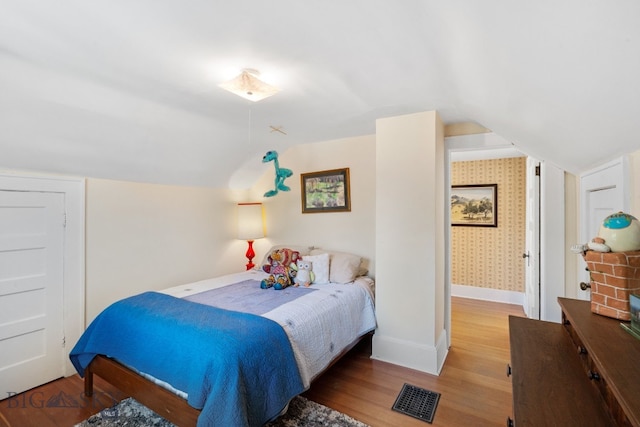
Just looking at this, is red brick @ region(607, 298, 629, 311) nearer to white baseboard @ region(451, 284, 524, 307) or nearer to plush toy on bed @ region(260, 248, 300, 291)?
plush toy on bed @ region(260, 248, 300, 291)

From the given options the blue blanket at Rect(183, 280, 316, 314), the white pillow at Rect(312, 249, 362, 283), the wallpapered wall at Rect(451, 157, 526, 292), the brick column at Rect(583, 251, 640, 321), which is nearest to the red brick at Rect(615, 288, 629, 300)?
the brick column at Rect(583, 251, 640, 321)

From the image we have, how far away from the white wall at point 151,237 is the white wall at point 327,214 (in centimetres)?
57

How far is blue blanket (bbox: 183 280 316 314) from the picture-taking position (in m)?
2.25

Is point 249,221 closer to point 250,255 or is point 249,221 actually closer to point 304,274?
point 250,255

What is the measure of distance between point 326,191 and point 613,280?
2.77 m

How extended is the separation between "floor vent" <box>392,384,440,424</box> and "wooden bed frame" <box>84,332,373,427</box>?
53.9 inches

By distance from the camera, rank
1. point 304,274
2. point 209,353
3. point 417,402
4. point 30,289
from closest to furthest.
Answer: point 209,353 < point 417,402 < point 30,289 < point 304,274

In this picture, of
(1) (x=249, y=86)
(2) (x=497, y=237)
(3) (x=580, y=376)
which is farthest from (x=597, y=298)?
(2) (x=497, y=237)

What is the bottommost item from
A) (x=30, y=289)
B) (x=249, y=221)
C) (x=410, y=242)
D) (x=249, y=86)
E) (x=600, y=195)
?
(x=30, y=289)

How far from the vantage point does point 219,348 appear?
157 centimetres

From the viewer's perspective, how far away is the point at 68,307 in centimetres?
255

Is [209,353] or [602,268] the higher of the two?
[602,268]

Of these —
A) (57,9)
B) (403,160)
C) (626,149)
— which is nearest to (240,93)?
(57,9)

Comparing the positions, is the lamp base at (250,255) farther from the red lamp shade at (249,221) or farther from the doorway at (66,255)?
the doorway at (66,255)
